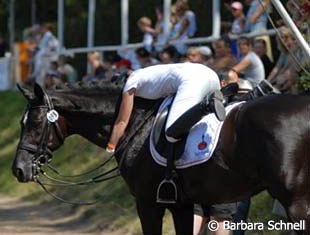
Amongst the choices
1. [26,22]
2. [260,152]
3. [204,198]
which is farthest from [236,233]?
[26,22]

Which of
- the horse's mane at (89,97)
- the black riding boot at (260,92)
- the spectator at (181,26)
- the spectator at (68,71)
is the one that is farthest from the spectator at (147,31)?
the black riding boot at (260,92)

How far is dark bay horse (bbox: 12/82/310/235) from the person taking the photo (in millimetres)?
6957

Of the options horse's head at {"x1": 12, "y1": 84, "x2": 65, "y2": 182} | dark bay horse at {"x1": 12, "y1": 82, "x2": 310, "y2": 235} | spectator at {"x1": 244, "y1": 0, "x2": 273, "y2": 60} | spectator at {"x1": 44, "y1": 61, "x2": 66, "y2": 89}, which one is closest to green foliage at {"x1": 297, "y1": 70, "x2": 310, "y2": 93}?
dark bay horse at {"x1": 12, "y1": 82, "x2": 310, "y2": 235}

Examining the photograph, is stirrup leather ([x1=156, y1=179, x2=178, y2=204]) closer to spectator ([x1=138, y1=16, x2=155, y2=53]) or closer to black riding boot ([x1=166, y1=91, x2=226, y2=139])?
black riding boot ([x1=166, y1=91, x2=226, y2=139])

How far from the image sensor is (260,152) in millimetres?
7102

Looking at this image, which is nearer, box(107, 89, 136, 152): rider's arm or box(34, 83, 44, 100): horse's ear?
box(107, 89, 136, 152): rider's arm

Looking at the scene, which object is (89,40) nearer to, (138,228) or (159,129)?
(138,228)

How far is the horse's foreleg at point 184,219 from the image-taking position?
8.17 metres

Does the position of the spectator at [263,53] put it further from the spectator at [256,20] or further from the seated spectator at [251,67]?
the seated spectator at [251,67]

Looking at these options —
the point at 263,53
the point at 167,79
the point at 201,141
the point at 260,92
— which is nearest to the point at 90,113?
the point at 167,79

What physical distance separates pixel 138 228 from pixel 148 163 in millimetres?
3874

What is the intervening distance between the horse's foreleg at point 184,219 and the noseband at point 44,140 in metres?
1.30

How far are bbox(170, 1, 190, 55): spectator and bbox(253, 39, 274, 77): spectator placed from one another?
Result: 2.79m

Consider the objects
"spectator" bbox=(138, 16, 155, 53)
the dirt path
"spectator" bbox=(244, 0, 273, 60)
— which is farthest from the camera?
"spectator" bbox=(138, 16, 155, 53)
